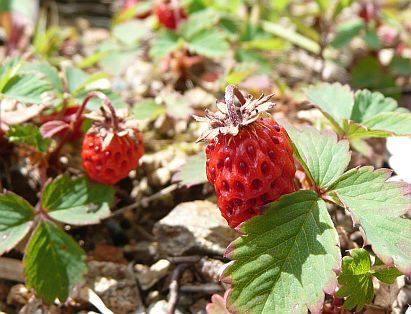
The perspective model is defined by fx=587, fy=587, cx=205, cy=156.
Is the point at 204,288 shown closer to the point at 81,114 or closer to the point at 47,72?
the point at 81,114

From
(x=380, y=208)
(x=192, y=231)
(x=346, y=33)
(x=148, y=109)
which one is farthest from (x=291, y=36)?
(x=380, y=208)

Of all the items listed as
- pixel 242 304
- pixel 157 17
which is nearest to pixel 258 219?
pixel 242 304

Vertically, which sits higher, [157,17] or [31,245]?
[157,17]

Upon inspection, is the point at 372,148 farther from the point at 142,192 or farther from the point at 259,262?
the point at 259,262

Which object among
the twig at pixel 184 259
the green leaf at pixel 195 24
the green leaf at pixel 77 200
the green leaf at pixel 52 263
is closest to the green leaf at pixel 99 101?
the green leaf at pixel 77 200

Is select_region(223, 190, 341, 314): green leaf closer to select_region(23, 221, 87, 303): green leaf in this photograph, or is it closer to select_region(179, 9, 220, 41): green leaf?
select_region(23, 221, 87, 303): green leaf
